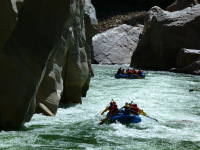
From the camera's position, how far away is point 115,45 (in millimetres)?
37656

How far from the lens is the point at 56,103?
494 inches

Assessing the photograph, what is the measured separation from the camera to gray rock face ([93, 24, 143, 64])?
36906 mm

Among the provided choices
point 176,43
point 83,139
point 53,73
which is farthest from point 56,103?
point 176,43

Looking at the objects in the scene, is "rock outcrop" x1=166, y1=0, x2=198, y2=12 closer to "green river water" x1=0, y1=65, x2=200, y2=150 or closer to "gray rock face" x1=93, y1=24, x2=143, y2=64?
"gray rock face" x1=93, y1=24, x2=143, y2=64

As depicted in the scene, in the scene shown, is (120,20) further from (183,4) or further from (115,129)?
(115,129)

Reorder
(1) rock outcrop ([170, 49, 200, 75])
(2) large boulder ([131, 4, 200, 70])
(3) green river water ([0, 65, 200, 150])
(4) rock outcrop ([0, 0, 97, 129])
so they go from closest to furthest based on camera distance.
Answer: (3) green river water ([0, 65, 200, 150]) → (4) rock outcrop ([0, 0, 97, 129]) → (1) rock outcrop ([170, 49, 200, 75]) → (2) large boulder ([131, 4, 200, 70])

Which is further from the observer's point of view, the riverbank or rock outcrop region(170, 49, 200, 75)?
the riverbank

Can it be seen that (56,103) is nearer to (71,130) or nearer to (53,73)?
(53,73)

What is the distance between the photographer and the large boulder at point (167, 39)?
31547 mm

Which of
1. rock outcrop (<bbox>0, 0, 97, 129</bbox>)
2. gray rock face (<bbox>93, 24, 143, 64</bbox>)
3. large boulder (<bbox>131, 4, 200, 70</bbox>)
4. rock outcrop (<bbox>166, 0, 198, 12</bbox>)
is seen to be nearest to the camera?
rock outcrop (<bbox>0, 0, 97, 129</bbox>)

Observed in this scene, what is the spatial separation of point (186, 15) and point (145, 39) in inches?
161

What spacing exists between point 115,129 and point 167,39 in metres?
22.1

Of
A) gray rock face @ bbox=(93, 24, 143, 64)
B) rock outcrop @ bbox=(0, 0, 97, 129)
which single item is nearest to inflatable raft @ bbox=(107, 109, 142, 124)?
rock outcrop @ bbox=(0, 0, 97, 129)

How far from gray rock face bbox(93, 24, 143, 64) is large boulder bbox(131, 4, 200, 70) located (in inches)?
124
